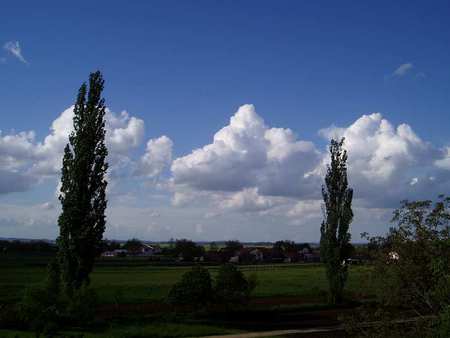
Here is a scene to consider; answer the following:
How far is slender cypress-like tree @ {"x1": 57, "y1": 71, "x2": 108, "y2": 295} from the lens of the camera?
29.1m

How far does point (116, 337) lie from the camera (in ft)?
80.3

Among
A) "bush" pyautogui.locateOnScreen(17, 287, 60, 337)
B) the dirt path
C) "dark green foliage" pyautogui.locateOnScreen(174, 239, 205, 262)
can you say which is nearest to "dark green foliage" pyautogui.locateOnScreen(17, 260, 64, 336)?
"bush" pyautogui.locateOnScreen(17, 287, 60, 337)

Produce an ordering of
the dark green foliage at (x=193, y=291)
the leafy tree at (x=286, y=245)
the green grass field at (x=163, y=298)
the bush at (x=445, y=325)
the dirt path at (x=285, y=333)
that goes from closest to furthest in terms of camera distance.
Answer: the bush at (x=445, y=325) < the green grass field at (x=163, y=298) < the dirt path at (x=285, y=333) < the dark green foliage at (x=193, y=291) < the leafy tree at (x=286, y=245)

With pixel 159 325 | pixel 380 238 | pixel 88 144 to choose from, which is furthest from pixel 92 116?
pixel 380 238

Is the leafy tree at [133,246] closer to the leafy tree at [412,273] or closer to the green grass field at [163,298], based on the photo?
the green grass field at [163,298]

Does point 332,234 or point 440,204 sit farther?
point 332,234

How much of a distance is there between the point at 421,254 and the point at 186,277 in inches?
876

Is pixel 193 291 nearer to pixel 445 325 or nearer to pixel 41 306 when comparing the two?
pixel 41 306

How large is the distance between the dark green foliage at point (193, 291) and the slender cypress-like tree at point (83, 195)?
669cm

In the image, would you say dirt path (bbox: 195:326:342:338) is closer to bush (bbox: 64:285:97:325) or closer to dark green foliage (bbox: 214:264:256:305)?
dark green foliage (bbox: 214:264:256:305)

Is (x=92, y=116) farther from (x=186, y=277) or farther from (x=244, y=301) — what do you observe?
(x=244, y=301)

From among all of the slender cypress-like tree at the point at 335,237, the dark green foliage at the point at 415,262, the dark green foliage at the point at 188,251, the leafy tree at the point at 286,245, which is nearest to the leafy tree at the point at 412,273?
the dark green foliage at the point at 415,262

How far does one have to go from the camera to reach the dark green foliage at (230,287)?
33.9m

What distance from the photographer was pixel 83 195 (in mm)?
29969
